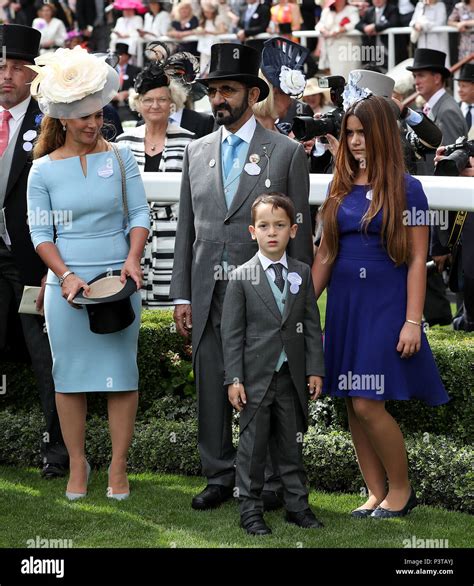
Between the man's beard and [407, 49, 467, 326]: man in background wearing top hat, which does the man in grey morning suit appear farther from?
[407, 49, 467, 326]: man in background wearing top hat

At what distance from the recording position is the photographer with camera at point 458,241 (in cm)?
583

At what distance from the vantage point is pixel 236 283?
17.4 feet

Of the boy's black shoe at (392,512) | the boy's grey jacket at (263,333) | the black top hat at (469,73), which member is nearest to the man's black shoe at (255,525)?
the boy's grey jacket at (263,333)

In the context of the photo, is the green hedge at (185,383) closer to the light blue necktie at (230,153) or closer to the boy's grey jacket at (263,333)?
the boy's grey jacket at (263,333)

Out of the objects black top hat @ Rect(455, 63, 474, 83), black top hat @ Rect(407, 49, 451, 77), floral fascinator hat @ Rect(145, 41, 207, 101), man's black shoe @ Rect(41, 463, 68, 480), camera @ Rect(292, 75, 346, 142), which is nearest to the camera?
camera @ Rect(292, 75, 346, 142)

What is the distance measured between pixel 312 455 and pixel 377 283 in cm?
105

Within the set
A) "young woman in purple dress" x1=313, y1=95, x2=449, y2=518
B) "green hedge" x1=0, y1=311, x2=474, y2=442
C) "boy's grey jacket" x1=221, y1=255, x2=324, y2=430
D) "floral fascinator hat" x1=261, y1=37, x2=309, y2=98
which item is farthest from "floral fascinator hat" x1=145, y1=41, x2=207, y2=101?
"boy's grey jacket" x1=221, y1=255, x2=324, y2=430

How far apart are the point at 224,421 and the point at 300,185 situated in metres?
1.16

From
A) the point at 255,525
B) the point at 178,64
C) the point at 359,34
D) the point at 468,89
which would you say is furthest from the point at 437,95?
the point at 255,525

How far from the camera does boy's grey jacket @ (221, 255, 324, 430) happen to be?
5.24 metres

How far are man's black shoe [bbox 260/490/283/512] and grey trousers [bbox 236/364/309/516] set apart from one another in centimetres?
24

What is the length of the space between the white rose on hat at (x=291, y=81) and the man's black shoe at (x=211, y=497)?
7.13 feet

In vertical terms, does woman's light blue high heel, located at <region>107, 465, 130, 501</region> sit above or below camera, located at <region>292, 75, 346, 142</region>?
below
